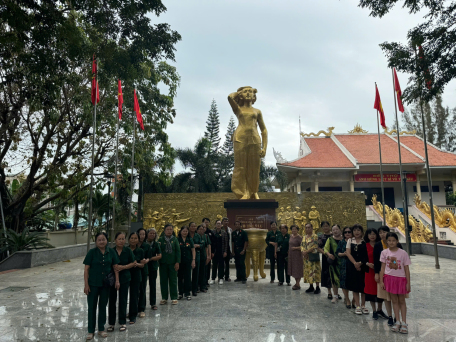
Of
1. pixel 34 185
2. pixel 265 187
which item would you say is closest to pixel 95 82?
pixel 34 185

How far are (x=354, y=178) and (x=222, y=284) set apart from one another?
15.8 m

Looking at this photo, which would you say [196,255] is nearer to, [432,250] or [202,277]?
[202,277]

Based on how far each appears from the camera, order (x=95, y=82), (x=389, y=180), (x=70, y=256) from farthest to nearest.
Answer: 1. (x=389, y=180)
2. (x=70, y=256)
3. (x=95, y=82)

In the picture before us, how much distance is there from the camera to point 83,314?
436 cm

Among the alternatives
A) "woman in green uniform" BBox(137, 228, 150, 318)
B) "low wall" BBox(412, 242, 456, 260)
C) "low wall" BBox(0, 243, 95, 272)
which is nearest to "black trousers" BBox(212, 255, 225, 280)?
"woman in green uniform" BBox(137, 228, 150, 318)

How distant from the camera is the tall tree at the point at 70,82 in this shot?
473 centimetres

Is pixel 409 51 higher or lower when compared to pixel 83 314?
higher

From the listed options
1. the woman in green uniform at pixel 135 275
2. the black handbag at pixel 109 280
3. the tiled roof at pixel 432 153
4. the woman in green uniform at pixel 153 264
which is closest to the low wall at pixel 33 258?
the woman in green uniform at pixel 153 264

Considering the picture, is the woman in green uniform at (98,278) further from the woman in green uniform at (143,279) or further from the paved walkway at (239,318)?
the woman in green uniform at (143,279)

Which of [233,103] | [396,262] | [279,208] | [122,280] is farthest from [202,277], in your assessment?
[279,208]

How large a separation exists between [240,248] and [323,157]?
15.1m

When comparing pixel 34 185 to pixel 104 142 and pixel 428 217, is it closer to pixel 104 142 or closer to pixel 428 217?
pixel 104 142

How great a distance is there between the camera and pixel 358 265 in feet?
13.5

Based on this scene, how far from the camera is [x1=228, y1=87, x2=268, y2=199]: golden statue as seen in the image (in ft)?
27.8
